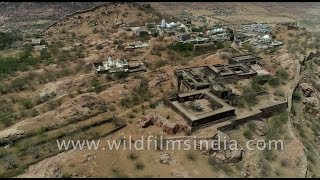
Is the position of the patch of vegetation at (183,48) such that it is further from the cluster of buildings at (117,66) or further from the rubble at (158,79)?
the rubble at (158,79)

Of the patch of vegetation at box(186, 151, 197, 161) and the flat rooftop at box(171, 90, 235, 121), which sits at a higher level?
the flat rooftop at box(171, 90, 235, 121)

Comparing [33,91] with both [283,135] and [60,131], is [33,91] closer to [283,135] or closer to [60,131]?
[60,131]

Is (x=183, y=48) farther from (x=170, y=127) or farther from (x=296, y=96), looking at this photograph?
(x=170, y=127)

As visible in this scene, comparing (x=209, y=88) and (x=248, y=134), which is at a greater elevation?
(x=209, y=88)

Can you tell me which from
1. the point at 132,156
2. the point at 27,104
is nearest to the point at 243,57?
the point at 132,156

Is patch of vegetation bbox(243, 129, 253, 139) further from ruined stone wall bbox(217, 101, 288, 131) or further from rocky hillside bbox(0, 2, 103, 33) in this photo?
rocky hillside bbox(0, 2, 103, 33)

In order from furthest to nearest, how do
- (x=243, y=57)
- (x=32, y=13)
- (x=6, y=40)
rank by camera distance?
(x=32, y=13) → (x=6, y=40) → (x=243, y=57)

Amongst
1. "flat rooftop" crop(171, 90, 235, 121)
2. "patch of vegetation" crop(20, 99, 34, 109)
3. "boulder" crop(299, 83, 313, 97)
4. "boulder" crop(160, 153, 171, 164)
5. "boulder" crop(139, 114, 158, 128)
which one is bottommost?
"boulder" crop(299, 83, 313, 97)

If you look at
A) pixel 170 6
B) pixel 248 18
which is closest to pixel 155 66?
pixel 248 18

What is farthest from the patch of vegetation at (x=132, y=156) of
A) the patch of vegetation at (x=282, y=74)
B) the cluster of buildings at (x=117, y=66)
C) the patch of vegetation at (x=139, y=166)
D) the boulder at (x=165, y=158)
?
the patch of vegetation at (x=282, y=74)

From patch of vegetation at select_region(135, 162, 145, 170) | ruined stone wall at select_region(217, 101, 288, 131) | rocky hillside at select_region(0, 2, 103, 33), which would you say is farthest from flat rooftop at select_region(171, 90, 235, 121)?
rocky hillside at select_region(0, 2, 103, 33)

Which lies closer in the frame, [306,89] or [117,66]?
[306,89]
